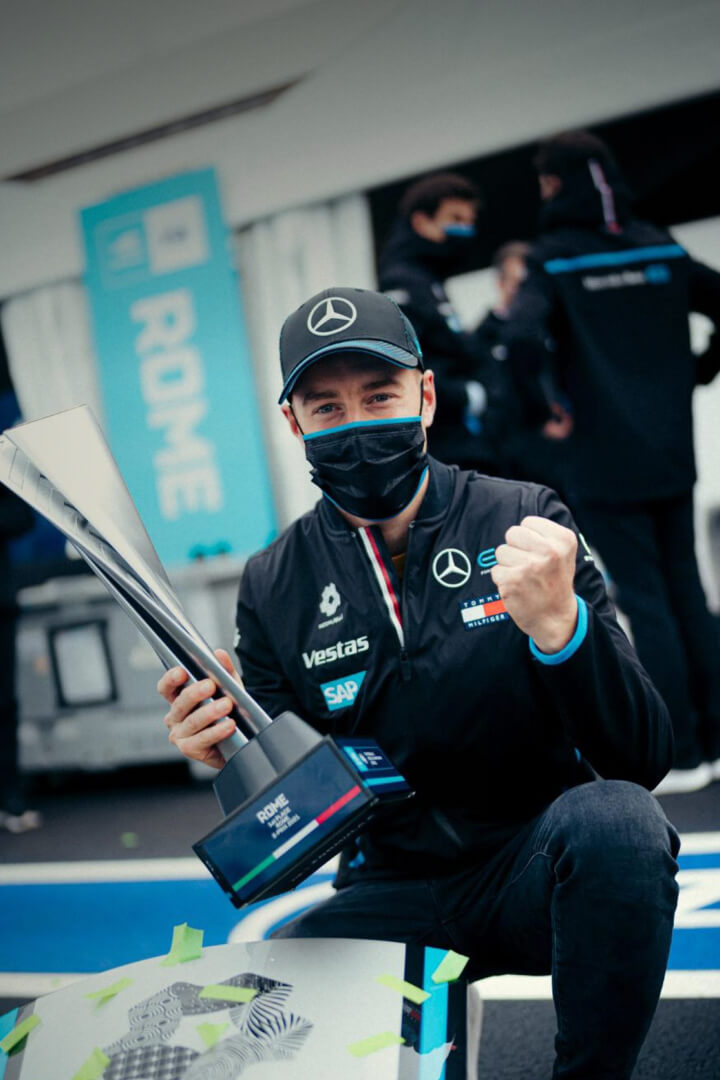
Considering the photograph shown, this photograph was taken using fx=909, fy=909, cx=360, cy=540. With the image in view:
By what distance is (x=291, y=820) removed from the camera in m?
0.93

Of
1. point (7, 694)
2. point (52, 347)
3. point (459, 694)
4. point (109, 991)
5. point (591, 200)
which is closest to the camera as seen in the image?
point (109, 991)

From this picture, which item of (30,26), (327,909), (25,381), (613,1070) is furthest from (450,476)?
(25,381)

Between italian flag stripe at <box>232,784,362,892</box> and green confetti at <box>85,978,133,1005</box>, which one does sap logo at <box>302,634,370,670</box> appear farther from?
green confetti at <box>85,978,133,1005</box>

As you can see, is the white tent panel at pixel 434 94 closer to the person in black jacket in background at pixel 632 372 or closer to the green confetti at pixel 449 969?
the person in black jacket in background at pixel 632 372

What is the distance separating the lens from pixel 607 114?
3.90 metres

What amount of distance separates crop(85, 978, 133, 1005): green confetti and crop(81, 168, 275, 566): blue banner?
3.56m

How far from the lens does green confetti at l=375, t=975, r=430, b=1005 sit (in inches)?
35.3

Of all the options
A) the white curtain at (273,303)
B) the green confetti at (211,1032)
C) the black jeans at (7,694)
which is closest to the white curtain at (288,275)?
the white curtain at (273,303)

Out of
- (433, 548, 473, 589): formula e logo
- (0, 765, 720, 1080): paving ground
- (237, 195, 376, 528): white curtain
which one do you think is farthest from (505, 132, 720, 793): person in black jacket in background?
(237, 195, 376, 528): white curtain

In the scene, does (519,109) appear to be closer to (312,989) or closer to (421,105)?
(421,105)

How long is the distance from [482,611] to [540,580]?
10.1 inches

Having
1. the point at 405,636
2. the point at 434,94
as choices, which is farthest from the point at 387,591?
the point at 434,94

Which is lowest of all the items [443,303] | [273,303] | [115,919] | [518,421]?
[115,919]

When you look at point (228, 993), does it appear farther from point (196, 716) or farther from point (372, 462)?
point (372, 462)
